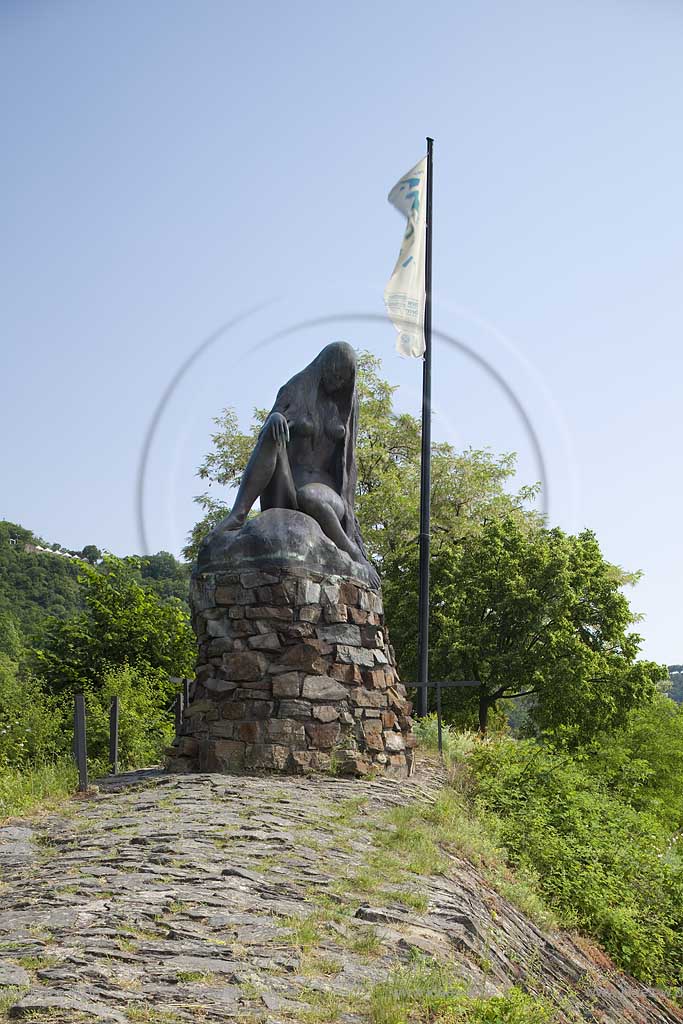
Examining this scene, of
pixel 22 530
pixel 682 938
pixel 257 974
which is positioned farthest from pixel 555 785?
pixel 22 530

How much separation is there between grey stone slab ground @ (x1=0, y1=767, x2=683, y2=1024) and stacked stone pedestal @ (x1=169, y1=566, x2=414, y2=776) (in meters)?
1.00

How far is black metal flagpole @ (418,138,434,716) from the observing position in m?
15.0

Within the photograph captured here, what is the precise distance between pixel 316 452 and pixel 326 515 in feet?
3.34

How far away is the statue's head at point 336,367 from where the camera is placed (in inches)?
472

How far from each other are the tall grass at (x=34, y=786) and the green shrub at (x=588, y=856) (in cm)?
406

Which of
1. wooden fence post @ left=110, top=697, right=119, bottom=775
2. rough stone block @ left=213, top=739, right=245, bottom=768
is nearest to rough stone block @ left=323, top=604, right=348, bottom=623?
rough stone block @ left=213, top=739, right=245, bottom=768

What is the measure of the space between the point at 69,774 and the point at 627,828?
21.5 ft

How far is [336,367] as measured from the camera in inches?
472

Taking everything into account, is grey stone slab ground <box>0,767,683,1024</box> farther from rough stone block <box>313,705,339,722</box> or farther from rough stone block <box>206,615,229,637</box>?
rough stone block <box>206,615,229,637</box>

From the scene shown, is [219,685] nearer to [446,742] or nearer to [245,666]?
[245,666]

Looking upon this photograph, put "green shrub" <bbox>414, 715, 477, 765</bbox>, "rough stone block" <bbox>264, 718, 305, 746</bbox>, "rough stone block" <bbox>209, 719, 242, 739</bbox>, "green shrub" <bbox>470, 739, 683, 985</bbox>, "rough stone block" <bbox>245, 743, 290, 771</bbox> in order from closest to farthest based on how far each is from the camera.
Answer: "green shrub" <bbox>470, 739, 683, 985</bbox> < "rough stone block" <bbox>245, 743, 290, 771</bbox> < "rough stone block" <bbox>264, 718, 305, 746</bbox> < "rough stone block" <bbox>209, 719, 242, 739</bbox> < "green shrub" <bbox>414, 715, 477, 765</bbox>

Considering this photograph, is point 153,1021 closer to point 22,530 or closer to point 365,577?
point 365,577

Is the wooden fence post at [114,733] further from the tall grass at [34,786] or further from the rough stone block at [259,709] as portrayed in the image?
the rough stone block at [259,709]

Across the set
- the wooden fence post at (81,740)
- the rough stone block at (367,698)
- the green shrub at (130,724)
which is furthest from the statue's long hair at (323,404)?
the green shrub at (130,724)
